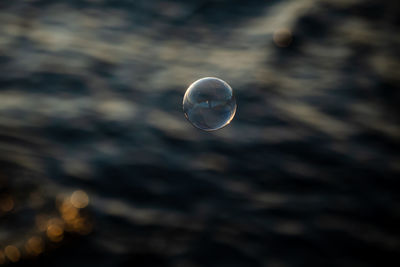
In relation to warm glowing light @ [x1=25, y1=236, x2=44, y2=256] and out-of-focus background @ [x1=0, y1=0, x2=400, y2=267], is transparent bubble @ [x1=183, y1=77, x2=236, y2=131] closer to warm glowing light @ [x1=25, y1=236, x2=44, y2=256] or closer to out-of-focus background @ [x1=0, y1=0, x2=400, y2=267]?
out-of-focus background @ [x1=0, y1=0, x2=400, y2=267]

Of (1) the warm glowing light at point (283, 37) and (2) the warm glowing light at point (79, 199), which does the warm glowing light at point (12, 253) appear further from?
(1) the warm glowing light at point (283, 37)

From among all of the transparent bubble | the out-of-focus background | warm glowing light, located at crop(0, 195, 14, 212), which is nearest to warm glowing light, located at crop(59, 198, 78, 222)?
the out-of-focus background

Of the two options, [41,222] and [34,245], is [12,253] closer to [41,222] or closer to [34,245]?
[34,245]

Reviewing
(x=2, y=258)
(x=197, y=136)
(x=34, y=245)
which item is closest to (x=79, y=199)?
(x=34, y=245)

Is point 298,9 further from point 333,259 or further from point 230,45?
point 333,259

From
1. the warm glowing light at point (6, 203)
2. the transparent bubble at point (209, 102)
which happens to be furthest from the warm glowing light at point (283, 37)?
the warm glowing light at point (6, 203)

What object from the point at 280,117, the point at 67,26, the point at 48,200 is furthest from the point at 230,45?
the point at 48,200
